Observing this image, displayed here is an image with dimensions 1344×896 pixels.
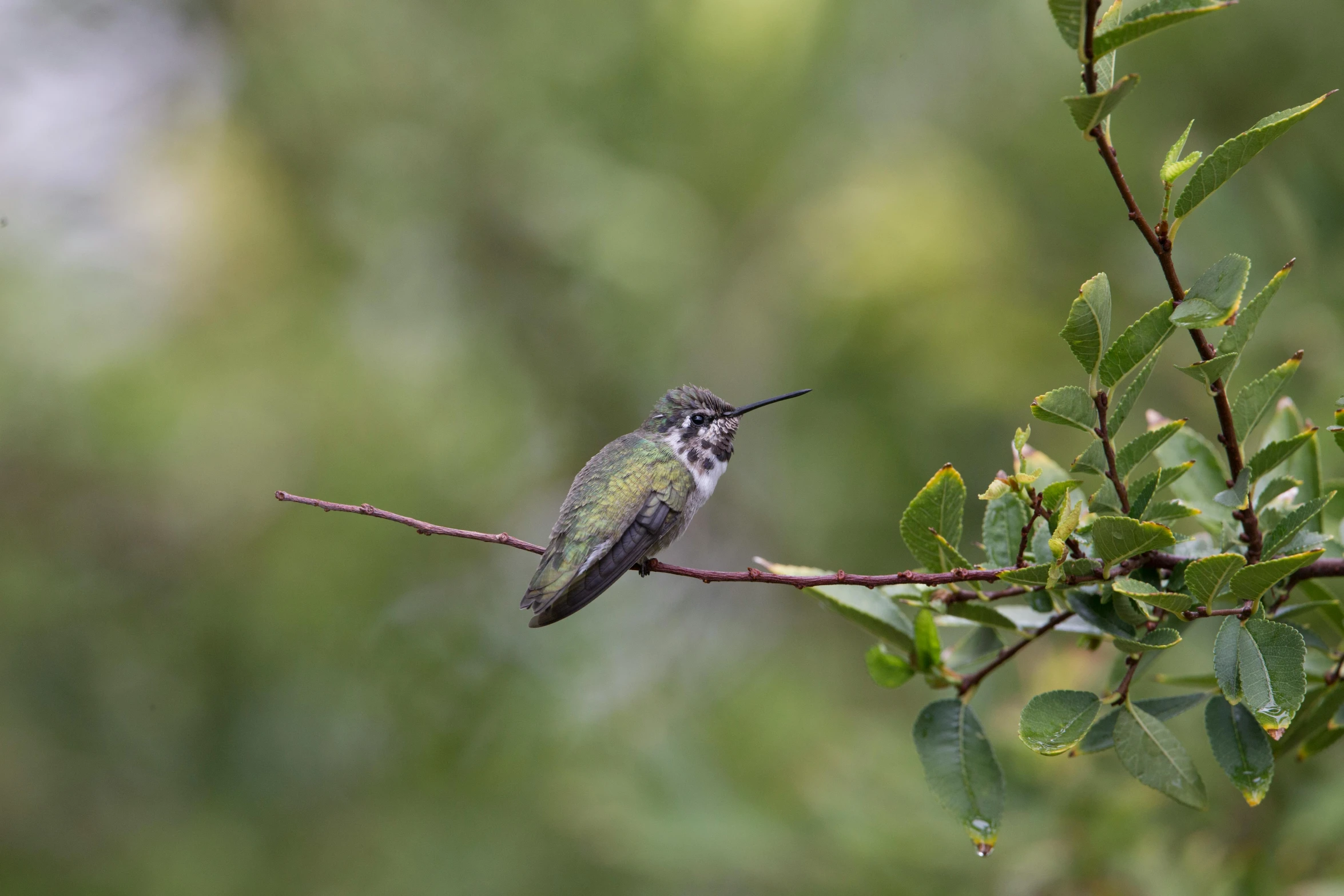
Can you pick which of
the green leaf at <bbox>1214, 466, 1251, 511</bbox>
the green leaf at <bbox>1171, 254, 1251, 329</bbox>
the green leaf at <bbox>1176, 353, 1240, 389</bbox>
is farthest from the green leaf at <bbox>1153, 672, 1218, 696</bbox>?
the green leaf at <bbox>1171, 254, 1251, 329</bbox>

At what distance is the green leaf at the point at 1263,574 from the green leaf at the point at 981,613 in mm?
391

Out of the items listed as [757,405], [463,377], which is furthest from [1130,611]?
[463,377]

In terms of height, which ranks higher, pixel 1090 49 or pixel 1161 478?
pixel 1090 49

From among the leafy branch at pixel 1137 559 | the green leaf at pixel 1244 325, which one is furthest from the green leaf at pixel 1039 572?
the green leaf at pixel 1244 325

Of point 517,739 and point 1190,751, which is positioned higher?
point 517,739

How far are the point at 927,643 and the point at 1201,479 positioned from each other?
603 millimetres

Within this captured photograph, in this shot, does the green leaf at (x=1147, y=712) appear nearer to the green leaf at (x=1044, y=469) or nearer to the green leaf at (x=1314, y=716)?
the green leaf at (x=1314, y=716)

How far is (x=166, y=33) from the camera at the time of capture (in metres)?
6.57

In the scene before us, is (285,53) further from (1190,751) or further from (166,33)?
(1190,751)

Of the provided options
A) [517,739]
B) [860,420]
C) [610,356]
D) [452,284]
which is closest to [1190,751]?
[860,420]

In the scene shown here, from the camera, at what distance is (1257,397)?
1.54m

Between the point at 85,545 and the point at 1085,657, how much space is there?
5573 mm

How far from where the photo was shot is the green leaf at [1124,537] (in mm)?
1307

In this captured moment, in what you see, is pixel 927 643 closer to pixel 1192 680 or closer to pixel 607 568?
pixel 1192 680
